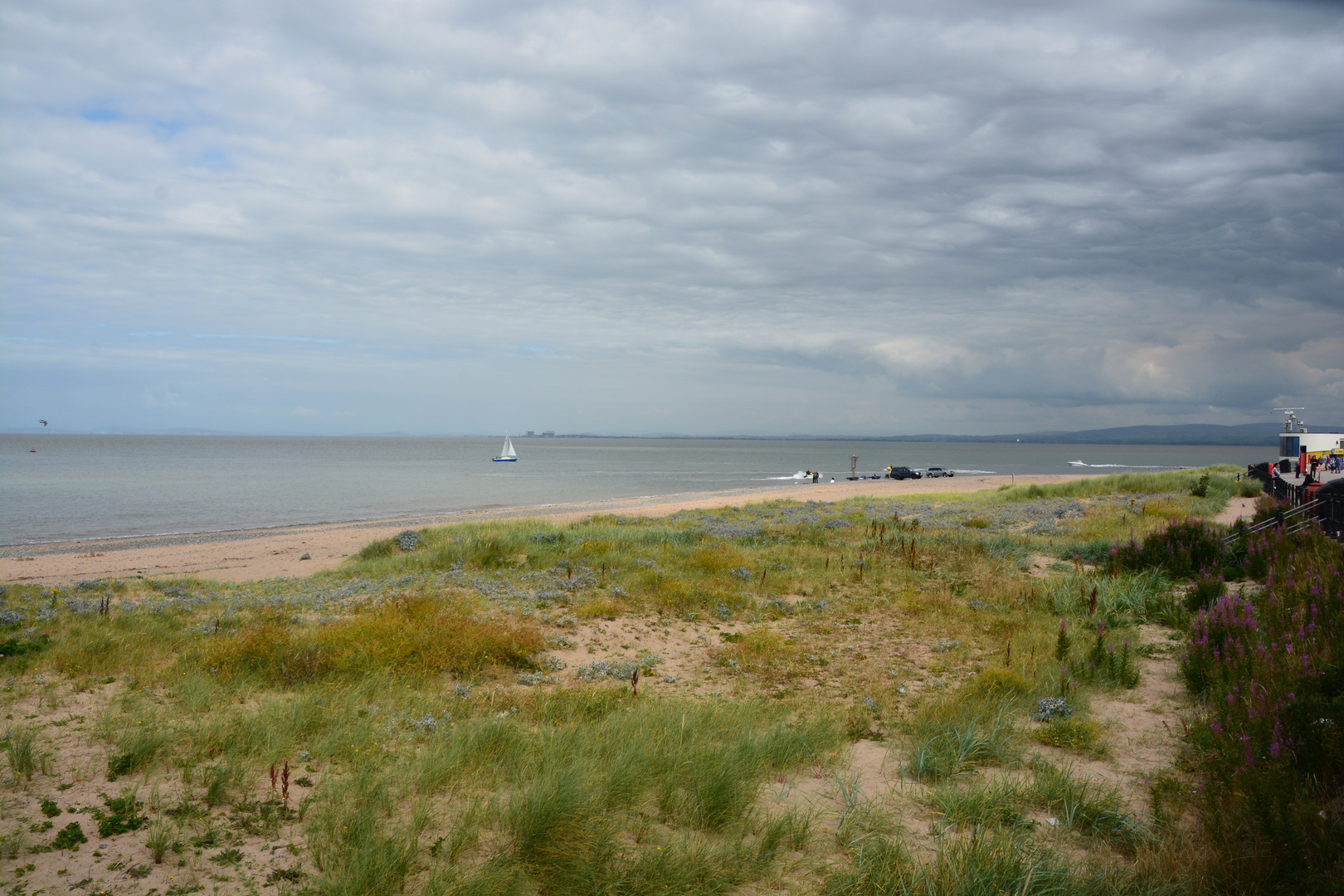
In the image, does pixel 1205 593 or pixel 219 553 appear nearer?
pixel 1205 593

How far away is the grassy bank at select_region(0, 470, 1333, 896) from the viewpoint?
4285mm

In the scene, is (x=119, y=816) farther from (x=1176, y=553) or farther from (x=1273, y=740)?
(x=1176, y=553)

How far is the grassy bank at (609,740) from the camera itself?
4285mm

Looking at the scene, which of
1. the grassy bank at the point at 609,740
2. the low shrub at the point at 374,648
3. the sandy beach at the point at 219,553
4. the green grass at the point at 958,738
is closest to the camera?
the grassy bank at the point at 609,740

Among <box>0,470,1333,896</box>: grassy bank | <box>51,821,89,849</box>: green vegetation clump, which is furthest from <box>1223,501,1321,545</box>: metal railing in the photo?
<box>51,821,89,849</box>: green vegetation clump

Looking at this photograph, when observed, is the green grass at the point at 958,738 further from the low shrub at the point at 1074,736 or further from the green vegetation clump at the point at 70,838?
the green vegetation clump at the point at 70,838

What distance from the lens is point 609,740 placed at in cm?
595

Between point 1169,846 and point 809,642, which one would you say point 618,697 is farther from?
point 1169,846

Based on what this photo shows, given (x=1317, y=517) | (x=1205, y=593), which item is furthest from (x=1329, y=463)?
(x=1205, y=593)

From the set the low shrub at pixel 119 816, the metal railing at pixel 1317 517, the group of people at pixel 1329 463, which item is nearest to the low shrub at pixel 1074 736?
the low shrub at pixel 119 816

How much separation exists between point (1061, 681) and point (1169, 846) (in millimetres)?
3494

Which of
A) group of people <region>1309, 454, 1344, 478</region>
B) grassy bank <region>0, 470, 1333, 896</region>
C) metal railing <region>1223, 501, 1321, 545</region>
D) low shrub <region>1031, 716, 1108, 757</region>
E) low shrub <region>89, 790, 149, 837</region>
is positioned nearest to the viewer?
grassy bank <region>0, 470, 1333, 896</region>

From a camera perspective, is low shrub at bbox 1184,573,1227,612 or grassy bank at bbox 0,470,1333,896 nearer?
grassy bank at bbox 0,470,1333,896

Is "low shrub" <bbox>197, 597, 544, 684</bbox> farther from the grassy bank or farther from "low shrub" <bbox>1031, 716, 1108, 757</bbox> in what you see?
"low shrub" <bbox>1031, 716, 1108, 757</bbox>
